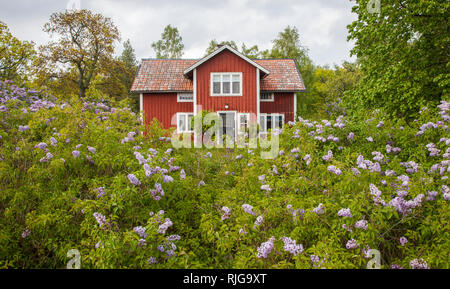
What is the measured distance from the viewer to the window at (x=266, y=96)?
1872 cm

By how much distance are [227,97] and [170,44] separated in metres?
22.4

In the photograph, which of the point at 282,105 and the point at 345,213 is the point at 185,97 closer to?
the point at 282,105

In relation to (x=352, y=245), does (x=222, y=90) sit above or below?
above

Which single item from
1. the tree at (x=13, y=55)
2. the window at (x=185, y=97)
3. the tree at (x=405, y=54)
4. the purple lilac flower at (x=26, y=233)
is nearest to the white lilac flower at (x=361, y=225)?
the purple lilac flower at (x=26, y=233)

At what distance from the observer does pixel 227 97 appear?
17.3 meters

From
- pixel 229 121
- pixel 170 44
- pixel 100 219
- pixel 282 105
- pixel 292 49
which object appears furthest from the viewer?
pixel 170 44

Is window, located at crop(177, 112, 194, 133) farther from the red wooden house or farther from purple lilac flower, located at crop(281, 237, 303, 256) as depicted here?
purple lilac flower, located at crop(281, 237, 303, 256)

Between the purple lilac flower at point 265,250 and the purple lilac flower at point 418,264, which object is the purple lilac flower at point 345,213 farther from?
the purple lilac flower at point 265,250

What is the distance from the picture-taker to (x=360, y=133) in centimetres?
535

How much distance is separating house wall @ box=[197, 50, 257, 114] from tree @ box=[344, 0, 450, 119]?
23.1ft

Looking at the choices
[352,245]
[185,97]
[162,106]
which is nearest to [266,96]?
[185,97]

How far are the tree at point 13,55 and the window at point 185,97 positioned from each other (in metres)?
9.95

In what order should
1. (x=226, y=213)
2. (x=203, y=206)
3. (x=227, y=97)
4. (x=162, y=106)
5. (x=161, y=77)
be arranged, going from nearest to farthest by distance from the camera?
1. (x=226, y=213)
2. (x=203, y=206)
3. (x=227, y=97)
4. (x=162, y=106)
5. (x=161, y=77)
